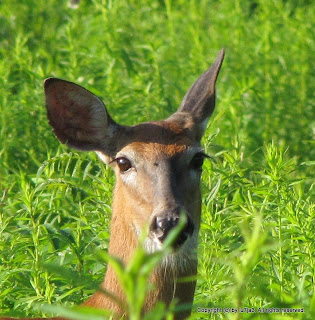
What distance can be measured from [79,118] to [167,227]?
47.3 inches

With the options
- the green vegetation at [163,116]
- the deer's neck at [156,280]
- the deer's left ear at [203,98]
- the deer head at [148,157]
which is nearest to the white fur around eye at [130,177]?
the deer head at [148,157]

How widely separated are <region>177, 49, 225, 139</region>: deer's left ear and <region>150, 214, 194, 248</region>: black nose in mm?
1135

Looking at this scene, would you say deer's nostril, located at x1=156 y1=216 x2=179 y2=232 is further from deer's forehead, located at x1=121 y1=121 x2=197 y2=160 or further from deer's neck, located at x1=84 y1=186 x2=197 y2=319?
deer's forehead, located at x1=121 y1=121 x2=197 y2=160

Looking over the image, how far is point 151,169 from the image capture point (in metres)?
4.26

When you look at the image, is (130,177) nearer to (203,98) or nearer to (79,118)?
(79,118)

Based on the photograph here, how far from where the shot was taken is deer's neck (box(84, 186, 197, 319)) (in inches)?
156

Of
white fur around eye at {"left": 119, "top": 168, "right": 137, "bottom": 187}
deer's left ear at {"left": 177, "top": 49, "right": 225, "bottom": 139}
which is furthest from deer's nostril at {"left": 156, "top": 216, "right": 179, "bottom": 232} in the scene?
deer's left ear at {"left": 177, "top": 49, "right": 225, "bottom": 139}

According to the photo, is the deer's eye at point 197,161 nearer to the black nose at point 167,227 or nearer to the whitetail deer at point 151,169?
the whitetail deer at point 151,169

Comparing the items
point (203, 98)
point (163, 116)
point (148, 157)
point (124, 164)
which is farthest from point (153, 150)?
point (163, 116)

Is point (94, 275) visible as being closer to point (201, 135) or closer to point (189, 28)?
point (201, 135)

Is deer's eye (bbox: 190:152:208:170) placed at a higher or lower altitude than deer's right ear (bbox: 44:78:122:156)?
lower

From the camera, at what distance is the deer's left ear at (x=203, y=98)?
196 inches

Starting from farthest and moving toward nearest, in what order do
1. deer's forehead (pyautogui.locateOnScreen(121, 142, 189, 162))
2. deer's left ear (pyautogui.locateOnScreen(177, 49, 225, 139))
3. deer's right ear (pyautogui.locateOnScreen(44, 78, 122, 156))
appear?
deer's left ear (pyautogui.locateOnScreen(177, 49, 225, 139))
deer's right ear (pyautogui.locateOnScreen(44, 78, 122, 156))
deer's forehead (pyautogui.locateOnScreen(121, 142, 189, 162))

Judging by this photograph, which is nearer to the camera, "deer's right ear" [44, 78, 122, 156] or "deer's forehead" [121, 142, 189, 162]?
"deer's forehead" [121, 142, 189, 162]
